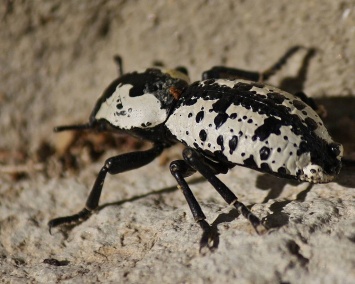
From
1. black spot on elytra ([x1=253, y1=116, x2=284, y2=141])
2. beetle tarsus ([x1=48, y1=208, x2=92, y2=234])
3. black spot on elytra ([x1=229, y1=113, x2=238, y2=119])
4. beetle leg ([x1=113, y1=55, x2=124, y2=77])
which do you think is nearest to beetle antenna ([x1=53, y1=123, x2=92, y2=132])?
beetle leg ([x1=113, y1=55, x2=124, y2=77])

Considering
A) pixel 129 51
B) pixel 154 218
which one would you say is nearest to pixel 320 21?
pixel 129 51

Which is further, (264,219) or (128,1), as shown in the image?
(128,1)

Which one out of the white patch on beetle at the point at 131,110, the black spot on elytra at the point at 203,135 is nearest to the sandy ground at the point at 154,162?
the black spot on elytra at the point at 203,135

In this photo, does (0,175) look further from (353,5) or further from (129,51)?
(353,5)

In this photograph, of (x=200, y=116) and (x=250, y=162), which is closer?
(x=250, y=162)

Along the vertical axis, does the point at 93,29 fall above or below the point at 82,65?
above

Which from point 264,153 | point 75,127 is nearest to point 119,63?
point 75,127

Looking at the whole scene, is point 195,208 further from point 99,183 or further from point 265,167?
point 99,183
